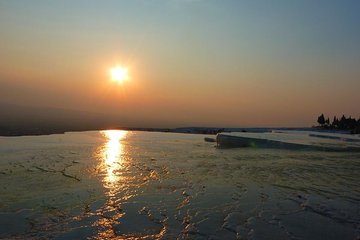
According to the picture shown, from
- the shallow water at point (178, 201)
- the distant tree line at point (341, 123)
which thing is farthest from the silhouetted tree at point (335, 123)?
the shallow water at point (178, 201)

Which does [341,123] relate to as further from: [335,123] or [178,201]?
[178,201]

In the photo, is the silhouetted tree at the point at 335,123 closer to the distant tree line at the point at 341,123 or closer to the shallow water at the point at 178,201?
the distant tree line at the point at 341,123

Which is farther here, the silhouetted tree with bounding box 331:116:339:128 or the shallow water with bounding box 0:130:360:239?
the silhouetted tree with bounding box 331:116:339:128

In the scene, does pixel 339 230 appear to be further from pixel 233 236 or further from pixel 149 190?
pixel 149 190

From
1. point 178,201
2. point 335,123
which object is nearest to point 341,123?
point 335,123

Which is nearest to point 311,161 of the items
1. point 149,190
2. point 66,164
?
point 149,190

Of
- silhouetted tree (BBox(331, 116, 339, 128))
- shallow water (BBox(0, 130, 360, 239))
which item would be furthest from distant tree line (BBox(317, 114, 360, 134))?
shallow water (BBox(0, 130, 360, 239))

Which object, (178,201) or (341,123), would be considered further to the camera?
(341,123)

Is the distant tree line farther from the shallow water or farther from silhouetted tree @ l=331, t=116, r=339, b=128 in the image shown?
the shallow water
